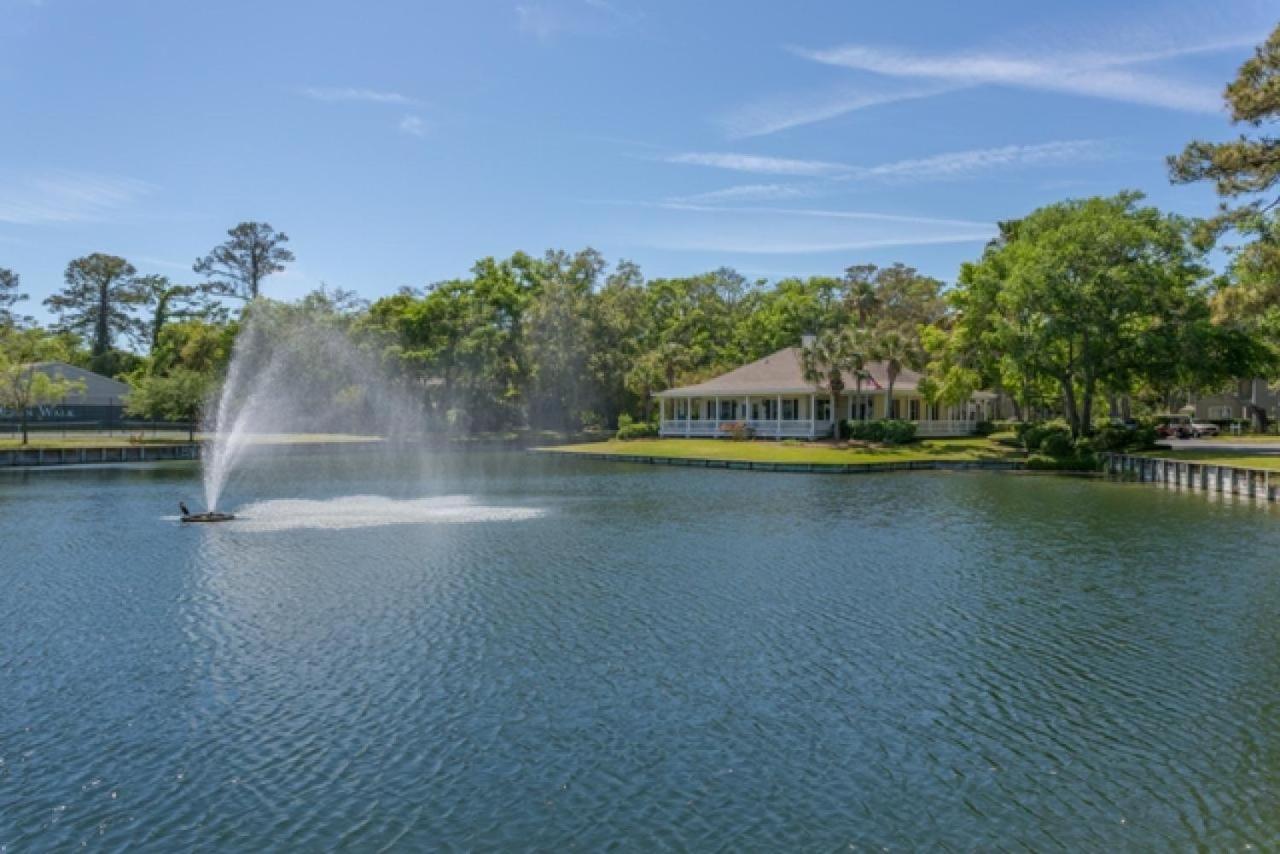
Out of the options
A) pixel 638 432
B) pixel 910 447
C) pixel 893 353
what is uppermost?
pixel 893 353

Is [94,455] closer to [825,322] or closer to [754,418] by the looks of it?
[754,418]

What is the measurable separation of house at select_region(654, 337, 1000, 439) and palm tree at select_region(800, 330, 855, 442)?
1.40 metres

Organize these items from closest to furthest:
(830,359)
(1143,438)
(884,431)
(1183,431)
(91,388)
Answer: (1143,438) < (830,359) < (884,431) < (1183,431) < (91,388)

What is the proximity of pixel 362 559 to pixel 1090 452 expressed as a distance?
43.3m

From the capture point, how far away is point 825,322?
288ft

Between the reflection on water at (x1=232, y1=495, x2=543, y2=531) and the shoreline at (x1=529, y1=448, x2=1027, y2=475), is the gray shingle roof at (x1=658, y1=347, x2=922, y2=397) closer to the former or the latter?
the shoreline at (x1=529, y1=448, x2=1027, y2=475)

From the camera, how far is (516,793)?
10031 mm

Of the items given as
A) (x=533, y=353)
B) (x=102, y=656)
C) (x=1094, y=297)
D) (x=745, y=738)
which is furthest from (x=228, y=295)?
(x=745, y=738)

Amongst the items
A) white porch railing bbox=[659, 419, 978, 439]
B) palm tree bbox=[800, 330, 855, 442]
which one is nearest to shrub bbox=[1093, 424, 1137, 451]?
white porch railing bbox=[659, 419, 978, 439]

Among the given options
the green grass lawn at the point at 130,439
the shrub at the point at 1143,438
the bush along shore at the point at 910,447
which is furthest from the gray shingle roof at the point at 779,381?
the green grass lawn at the point at 130,439

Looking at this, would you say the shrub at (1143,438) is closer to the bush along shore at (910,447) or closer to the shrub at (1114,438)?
the bush along shore at (910,447)

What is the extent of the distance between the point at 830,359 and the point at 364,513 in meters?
34.8

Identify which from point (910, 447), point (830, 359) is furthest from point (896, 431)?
point (830, 359)

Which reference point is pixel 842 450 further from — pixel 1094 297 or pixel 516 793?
pixel 516 793
